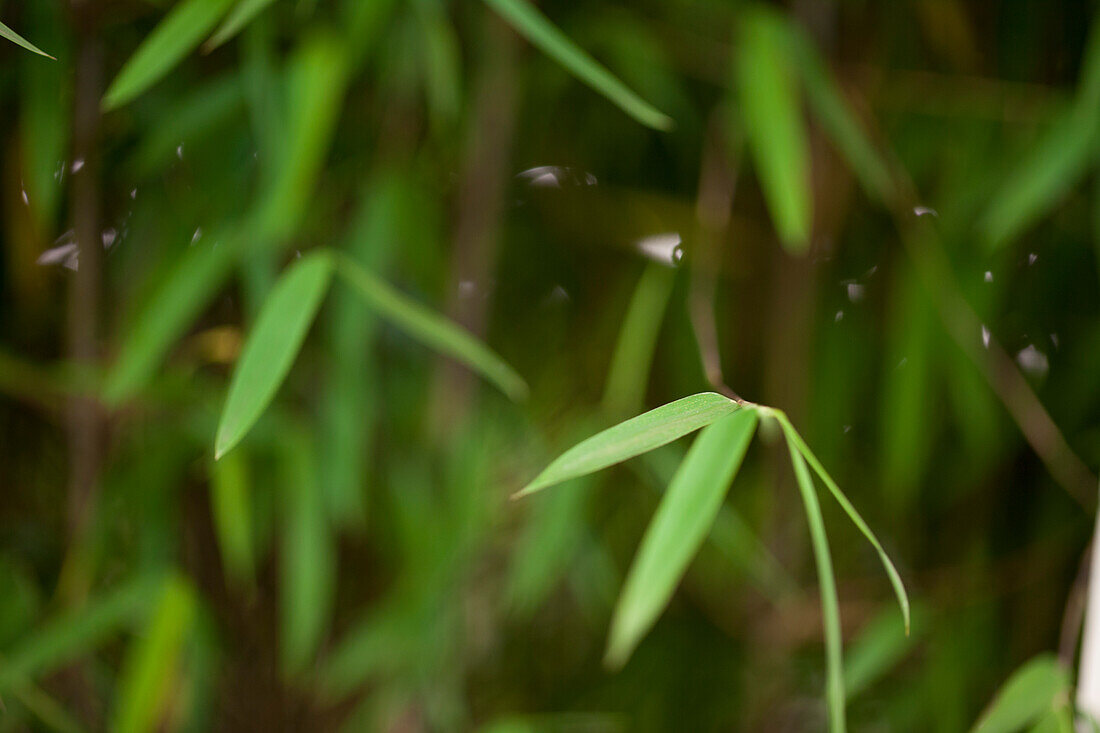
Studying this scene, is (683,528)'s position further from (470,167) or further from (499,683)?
(499,683)

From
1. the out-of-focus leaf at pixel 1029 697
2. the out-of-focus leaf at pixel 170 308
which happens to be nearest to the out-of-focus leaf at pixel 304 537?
the out-of-focus leaf at pixel 170 308

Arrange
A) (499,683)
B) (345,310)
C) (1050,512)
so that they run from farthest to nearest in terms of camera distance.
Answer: (499,683) < (1050,512) < (345,310)

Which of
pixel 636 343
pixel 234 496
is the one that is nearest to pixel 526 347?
pixel 636 343

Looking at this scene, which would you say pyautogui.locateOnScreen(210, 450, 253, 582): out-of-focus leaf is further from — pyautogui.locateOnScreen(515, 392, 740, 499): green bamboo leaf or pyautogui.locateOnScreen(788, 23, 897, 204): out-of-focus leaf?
pyautogui.locateOnScreen(788, 23, 897, 204): out-of-focus leaf

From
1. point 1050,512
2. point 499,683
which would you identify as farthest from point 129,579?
point 1050,512

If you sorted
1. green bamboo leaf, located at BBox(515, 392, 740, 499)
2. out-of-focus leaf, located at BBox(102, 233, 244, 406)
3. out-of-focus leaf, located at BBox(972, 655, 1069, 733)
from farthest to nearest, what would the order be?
out-of-focus leaf, located at BBox(102, 233, 244, 406), out-of-focus leaf, located at BBox(972, 655, 1069, 733), green bamboo leaf, located at BBox(515, 392, 740, 499)

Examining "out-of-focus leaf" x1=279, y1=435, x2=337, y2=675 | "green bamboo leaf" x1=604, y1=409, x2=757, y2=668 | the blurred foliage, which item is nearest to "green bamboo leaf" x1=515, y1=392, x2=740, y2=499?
"green bamboo leaf" x1=604, y1=409, x2=757, y2=668

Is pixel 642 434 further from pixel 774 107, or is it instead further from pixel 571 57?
pixel 774 107

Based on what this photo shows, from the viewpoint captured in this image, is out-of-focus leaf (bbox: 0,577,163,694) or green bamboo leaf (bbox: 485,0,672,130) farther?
out-of-focus leaf (bbox: 0,577,163,694)
